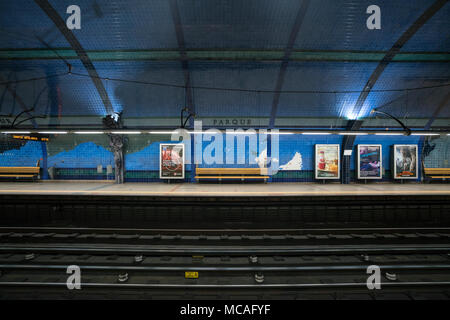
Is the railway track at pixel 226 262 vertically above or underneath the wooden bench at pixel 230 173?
underneath

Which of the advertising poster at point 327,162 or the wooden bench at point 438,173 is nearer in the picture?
the advertising poster at point 327,162

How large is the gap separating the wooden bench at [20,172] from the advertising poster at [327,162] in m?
15.0

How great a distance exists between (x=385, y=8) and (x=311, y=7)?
2.52 m

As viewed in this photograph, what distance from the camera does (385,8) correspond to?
596cm

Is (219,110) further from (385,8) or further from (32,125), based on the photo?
(32,125)

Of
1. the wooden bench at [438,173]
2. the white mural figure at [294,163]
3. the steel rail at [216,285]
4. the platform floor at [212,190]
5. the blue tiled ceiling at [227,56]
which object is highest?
the blue tiled ceiling at [227,56]

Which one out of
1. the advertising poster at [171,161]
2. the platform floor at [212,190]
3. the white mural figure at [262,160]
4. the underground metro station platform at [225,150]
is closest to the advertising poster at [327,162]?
the underground metro station platform at [225,150]

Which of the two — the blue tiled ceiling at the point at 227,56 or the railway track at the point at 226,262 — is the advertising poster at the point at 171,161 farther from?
the railway track at the point at 226,262

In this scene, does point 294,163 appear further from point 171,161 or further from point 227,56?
point 171,161

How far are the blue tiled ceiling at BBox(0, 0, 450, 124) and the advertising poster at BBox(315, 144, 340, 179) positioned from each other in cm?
173

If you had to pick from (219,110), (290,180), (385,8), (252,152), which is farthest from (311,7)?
(290,180)

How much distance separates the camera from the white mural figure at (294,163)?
941 cm

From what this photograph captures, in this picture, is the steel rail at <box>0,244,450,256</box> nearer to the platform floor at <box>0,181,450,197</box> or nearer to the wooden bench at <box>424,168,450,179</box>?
the platform floor at <box>0,181,450,197</box>
